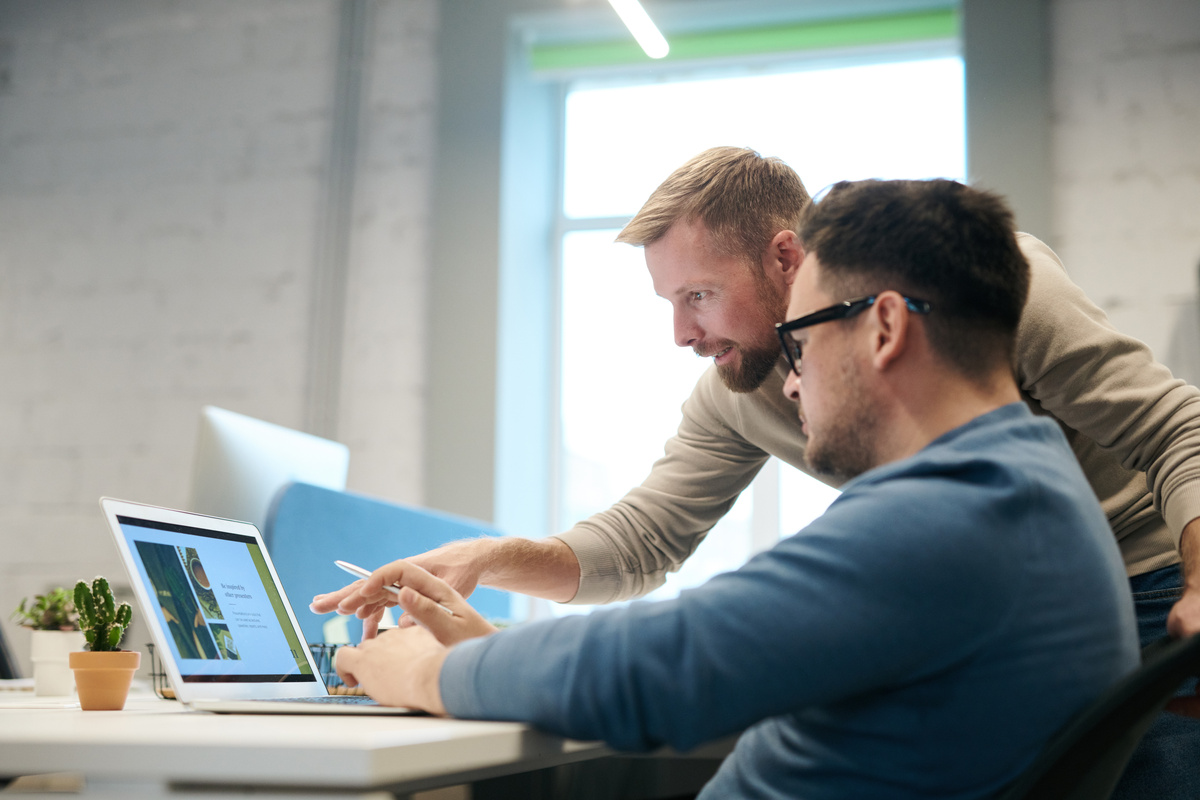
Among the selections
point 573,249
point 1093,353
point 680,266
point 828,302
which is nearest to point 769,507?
point 573,249

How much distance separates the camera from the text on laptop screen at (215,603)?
107 cm

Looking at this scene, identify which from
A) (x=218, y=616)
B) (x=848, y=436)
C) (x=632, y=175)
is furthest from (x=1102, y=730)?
(x=632, y=175)

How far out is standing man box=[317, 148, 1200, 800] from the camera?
122 cm

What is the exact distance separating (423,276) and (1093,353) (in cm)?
281

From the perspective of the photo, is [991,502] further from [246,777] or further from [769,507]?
[769,507]

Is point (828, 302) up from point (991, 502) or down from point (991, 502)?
up

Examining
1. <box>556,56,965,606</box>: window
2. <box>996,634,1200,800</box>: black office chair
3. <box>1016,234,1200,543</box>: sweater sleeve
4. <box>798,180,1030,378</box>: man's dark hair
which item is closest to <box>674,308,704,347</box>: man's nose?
<box>1016,234,1200,543</box>: sweater sleeve

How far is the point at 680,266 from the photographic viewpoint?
5.38 ft

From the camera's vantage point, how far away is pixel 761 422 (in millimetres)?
1697

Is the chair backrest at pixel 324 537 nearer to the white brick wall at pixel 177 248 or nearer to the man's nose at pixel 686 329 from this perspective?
the man's nose at pixel 686 329

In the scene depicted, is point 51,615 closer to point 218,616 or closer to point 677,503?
point 218,616

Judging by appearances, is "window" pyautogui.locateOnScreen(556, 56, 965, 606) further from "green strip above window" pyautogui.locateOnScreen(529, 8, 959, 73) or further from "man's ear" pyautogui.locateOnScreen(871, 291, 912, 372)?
"man's ear" pyautogui.locateOnScreen(871, 291, 912, 372)

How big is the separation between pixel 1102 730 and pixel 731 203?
3.45 feet

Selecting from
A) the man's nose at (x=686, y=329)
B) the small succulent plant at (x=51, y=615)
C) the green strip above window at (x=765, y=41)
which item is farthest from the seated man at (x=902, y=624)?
the green strip above window at (x=765, y=41)
